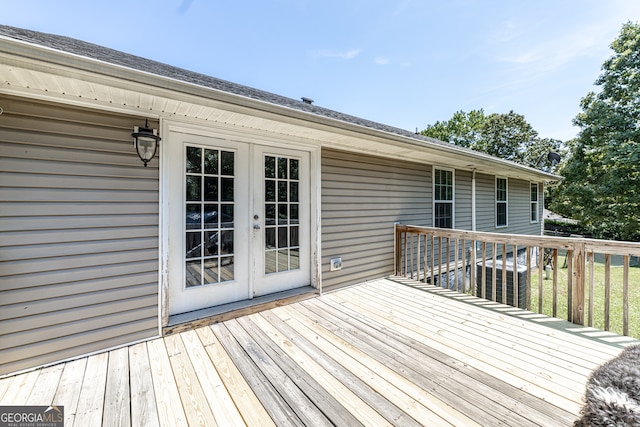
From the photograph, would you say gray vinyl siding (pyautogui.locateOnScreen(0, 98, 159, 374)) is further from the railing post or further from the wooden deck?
the railing post

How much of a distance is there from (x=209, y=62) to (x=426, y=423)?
29.9ft

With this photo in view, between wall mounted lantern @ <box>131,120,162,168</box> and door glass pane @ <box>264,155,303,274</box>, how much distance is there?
1.23 meters

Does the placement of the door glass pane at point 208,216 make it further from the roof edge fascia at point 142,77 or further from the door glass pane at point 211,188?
the roof edge fascia at point 142,77

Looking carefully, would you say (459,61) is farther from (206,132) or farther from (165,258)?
(165,258)

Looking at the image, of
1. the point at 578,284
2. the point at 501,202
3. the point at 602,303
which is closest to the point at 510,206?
the point at 501,202

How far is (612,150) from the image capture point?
11.3 metres

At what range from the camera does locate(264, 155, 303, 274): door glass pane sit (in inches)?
130

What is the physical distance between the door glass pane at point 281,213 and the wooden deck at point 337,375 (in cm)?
79

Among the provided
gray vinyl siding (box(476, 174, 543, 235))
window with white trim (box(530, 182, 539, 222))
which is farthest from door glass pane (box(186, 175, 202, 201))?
window with white trim (box(530, 182, 539, 222))

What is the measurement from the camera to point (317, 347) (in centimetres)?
227

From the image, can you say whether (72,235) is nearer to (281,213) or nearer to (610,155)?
(281,213)

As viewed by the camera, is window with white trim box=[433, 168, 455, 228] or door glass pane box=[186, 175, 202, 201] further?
window with white trim box=[433, 168, 455, 228]

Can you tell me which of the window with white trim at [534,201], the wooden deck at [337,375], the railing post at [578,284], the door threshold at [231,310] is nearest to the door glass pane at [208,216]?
the door threshold at [231,310]

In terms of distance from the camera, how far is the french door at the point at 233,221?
2709 millimetres
